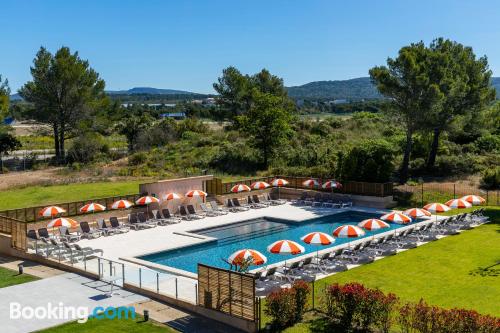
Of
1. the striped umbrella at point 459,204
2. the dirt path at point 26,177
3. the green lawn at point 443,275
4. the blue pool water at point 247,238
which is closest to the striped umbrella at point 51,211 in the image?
the blue pool water at point 247,238

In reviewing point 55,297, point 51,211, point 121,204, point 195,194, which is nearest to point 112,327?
point 55,297

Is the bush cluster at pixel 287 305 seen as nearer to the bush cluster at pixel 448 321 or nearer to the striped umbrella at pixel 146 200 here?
the bush cluster at pixel 448 321

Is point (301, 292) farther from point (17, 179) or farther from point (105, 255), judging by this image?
point (17, 179)

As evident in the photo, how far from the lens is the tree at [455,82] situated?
109 feet

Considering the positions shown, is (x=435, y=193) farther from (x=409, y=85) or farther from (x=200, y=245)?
(x=200, y=245)

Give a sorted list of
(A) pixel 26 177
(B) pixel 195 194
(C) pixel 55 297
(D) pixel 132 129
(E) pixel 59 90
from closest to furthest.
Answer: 1. (C) pixel 55 297
2. (B) pixel 195 194
3. (A) pixel 26 177
4. (E) pixel 59 90
5. (D) pixel 132 129

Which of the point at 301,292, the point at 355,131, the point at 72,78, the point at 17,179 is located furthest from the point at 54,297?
the point at 355,131

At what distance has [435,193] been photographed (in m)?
32.3

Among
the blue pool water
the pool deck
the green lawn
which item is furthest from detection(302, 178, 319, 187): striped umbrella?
the green lawn

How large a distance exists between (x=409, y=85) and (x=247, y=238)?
51.0 feet

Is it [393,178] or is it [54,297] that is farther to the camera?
[393,178]

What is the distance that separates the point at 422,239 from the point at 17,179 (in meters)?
33.7

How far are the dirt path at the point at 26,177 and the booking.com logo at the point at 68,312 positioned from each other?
88.1 feet

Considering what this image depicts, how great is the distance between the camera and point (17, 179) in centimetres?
4341
